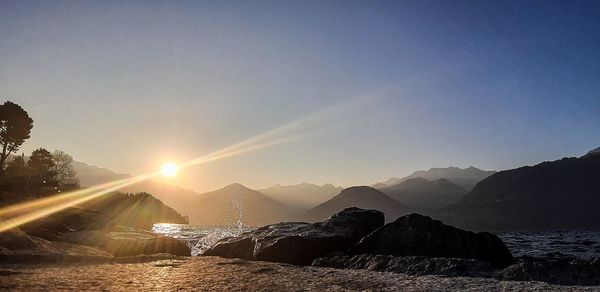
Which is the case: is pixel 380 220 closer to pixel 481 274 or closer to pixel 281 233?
pixel 281 233

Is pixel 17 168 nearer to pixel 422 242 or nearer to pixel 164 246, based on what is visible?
pixel 164 246

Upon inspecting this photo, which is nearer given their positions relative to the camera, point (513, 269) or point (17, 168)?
point (513, 269)

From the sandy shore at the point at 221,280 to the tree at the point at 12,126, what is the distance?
61515 millimetres

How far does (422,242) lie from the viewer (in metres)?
23.0

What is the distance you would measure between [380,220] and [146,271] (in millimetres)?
19691

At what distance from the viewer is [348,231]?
2655 cm

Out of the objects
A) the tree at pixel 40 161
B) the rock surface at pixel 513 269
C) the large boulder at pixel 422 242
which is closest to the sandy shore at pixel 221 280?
the rock surface at pixel 513 269

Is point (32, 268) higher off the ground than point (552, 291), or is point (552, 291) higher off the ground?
point (32, 268)

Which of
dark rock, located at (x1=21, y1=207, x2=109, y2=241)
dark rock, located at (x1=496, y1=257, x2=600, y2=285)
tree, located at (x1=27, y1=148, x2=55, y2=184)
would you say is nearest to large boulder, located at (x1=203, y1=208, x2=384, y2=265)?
dark rock, located at (x1=496, y1=257, x2=600, y2=285)

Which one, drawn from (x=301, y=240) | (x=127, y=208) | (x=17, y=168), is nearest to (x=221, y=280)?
(x=301, y=240)

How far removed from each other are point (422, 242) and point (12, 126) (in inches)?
2821

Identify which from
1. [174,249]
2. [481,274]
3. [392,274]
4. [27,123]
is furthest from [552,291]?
[27,123]

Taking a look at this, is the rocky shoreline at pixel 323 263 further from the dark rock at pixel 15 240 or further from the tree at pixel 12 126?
the tree at pixel 12 126

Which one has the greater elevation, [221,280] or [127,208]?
[127,208]
